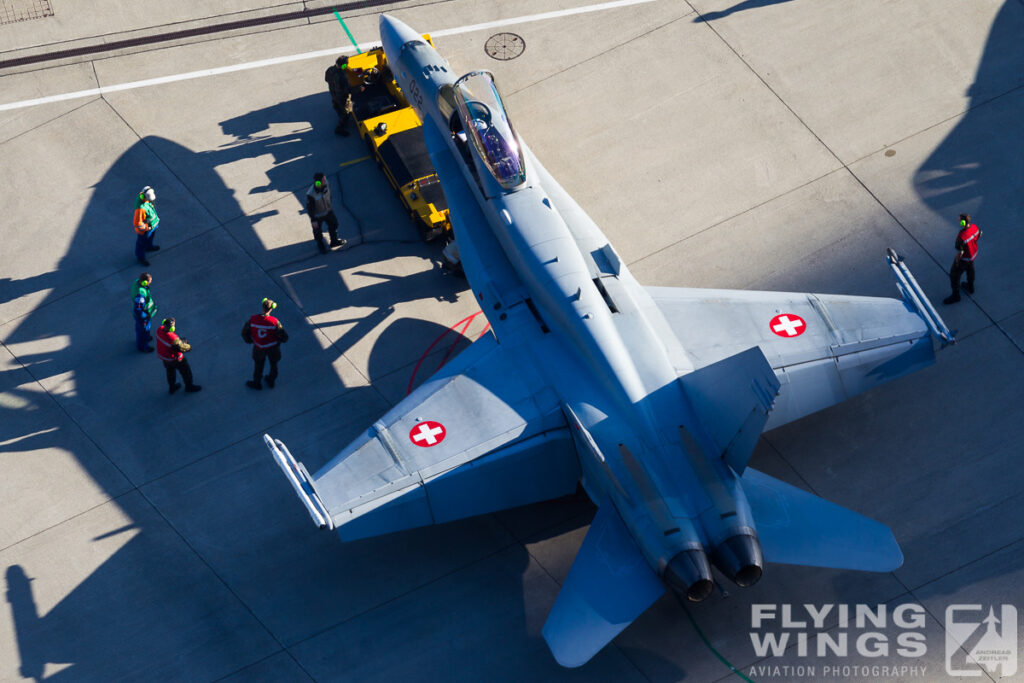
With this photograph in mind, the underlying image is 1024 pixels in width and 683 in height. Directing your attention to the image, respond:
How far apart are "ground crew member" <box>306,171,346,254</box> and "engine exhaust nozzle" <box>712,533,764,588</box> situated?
1098cm

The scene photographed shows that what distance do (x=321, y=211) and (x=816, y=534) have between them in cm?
1177

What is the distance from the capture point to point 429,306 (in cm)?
2477

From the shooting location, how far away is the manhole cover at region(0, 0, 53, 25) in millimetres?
30391

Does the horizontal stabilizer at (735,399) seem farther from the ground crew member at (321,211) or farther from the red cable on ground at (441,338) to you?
the ground crew member at (321,211)

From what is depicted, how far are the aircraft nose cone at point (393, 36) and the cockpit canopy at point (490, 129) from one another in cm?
305

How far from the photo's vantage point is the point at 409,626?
20641 mm

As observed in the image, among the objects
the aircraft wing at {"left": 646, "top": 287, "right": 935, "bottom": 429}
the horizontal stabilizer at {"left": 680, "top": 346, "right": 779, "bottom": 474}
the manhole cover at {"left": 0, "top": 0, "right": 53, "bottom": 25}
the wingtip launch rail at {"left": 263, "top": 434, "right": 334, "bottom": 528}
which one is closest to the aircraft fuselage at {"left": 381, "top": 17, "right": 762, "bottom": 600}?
the horizontal stabilizer at {"left": 680, "top": 346, "right": 779, "bottom": 474}

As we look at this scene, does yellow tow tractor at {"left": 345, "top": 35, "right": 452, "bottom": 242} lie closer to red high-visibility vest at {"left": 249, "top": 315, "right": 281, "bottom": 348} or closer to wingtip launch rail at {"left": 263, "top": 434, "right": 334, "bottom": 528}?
red high-visibility vest at {"left": 249, "top": 315, "right": 281, "bottom": 348}

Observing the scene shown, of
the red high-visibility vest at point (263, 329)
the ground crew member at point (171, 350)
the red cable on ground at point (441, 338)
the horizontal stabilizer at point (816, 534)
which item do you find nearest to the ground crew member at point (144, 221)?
the ground crew member at point (171, 350)

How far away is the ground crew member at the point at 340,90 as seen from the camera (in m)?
27.2

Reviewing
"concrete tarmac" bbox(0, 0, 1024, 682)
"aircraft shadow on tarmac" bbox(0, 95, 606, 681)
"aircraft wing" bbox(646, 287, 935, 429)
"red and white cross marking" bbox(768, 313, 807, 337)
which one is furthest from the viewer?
"red and white cross marking" bbox(768, 313, 807, 337)

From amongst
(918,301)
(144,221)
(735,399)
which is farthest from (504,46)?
(735,399)

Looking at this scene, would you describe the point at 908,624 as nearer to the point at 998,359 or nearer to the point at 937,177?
the point at 998,359

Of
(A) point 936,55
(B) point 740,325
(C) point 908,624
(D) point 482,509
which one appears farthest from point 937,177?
(D) point 482,509
